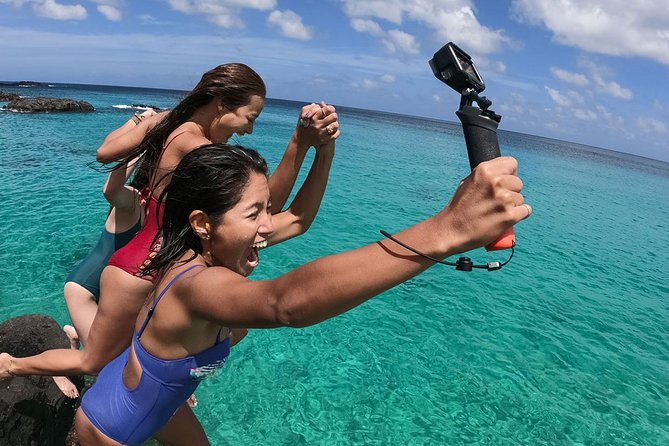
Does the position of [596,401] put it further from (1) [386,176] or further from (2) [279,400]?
(1) [386,176]

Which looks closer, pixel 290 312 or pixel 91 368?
pixel 290 312

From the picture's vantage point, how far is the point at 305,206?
9.51 feet

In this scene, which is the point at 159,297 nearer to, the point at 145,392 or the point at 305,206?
the point at 145,392

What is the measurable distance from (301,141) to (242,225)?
944 millimetres

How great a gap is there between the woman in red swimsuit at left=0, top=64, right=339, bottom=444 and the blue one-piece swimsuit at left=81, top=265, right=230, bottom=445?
35 cm

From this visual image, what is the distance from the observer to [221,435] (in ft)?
15.9

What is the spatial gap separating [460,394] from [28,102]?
41.6 m

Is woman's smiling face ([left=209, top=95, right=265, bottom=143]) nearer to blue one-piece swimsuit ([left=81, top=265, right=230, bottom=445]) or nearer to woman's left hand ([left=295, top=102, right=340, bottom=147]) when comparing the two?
woman's left hand ([left=295, top=102, right=340, bottom=147])

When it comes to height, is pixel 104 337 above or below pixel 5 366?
above

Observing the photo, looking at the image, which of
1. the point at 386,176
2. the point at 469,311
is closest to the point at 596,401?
the point at 469,311

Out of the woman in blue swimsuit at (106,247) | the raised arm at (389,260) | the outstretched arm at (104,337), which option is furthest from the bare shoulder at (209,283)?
the woman in blue swimsuit at (106,247)

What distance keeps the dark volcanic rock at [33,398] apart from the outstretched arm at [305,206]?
7.50ft


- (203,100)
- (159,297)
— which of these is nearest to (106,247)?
(203,100)

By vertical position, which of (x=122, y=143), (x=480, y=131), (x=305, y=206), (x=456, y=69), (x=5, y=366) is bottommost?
(x=5, y=366)
